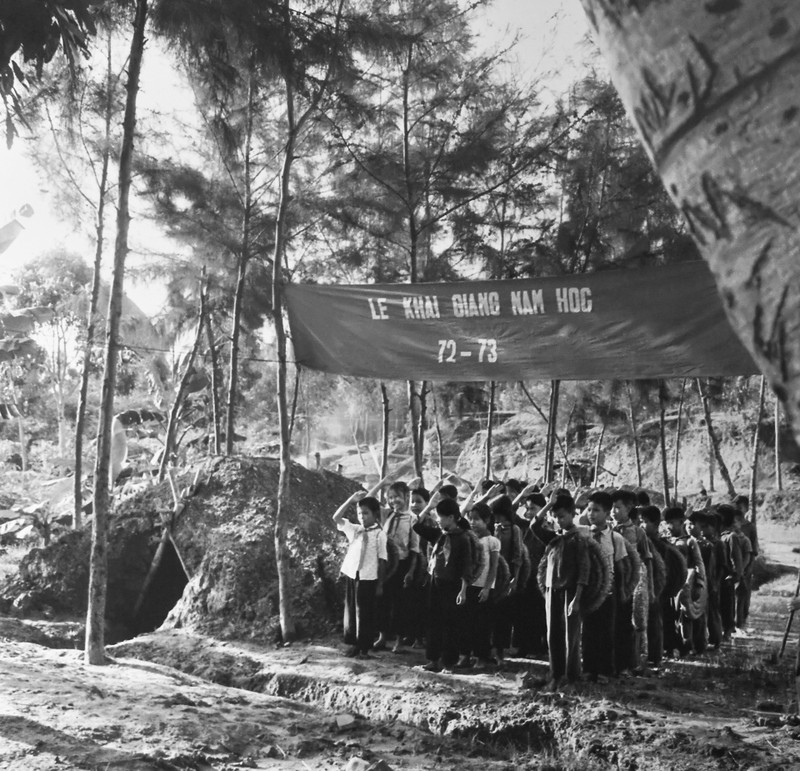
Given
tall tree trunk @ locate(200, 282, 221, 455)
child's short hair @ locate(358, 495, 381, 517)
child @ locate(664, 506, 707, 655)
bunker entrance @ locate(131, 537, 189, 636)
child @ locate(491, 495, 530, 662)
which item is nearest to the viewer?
child @ locate(491, 495, 530, 662)

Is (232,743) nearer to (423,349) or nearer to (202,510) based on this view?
(423,349)

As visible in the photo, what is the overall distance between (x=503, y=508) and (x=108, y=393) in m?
3.70

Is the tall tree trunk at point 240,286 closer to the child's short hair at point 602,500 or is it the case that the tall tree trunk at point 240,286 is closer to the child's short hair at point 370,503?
the child's short hair at point 370,503

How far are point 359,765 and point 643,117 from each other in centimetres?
533

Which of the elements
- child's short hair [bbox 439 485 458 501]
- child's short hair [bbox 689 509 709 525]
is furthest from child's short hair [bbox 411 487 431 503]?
child's short hair [bbox 689 509 709 525]

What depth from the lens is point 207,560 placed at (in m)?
10.6

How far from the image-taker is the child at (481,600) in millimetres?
8078

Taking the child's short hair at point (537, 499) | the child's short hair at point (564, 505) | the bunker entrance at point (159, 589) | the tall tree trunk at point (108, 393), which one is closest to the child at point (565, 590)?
the child's short hair at point (564, 505)

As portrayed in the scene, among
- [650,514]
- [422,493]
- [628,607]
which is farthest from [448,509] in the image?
[650,514]

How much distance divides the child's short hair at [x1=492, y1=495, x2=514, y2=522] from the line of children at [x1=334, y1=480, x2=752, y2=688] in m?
0.01

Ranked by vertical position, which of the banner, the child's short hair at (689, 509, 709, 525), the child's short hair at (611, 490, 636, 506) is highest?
the banner

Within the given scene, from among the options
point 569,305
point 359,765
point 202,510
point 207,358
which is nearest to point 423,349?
point 569,305

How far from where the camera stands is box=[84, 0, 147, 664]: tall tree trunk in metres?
8.09

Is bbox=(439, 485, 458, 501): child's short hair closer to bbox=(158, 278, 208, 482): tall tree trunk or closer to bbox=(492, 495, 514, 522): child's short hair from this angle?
bbox=(492, 495, 514, 522): child's short hair
